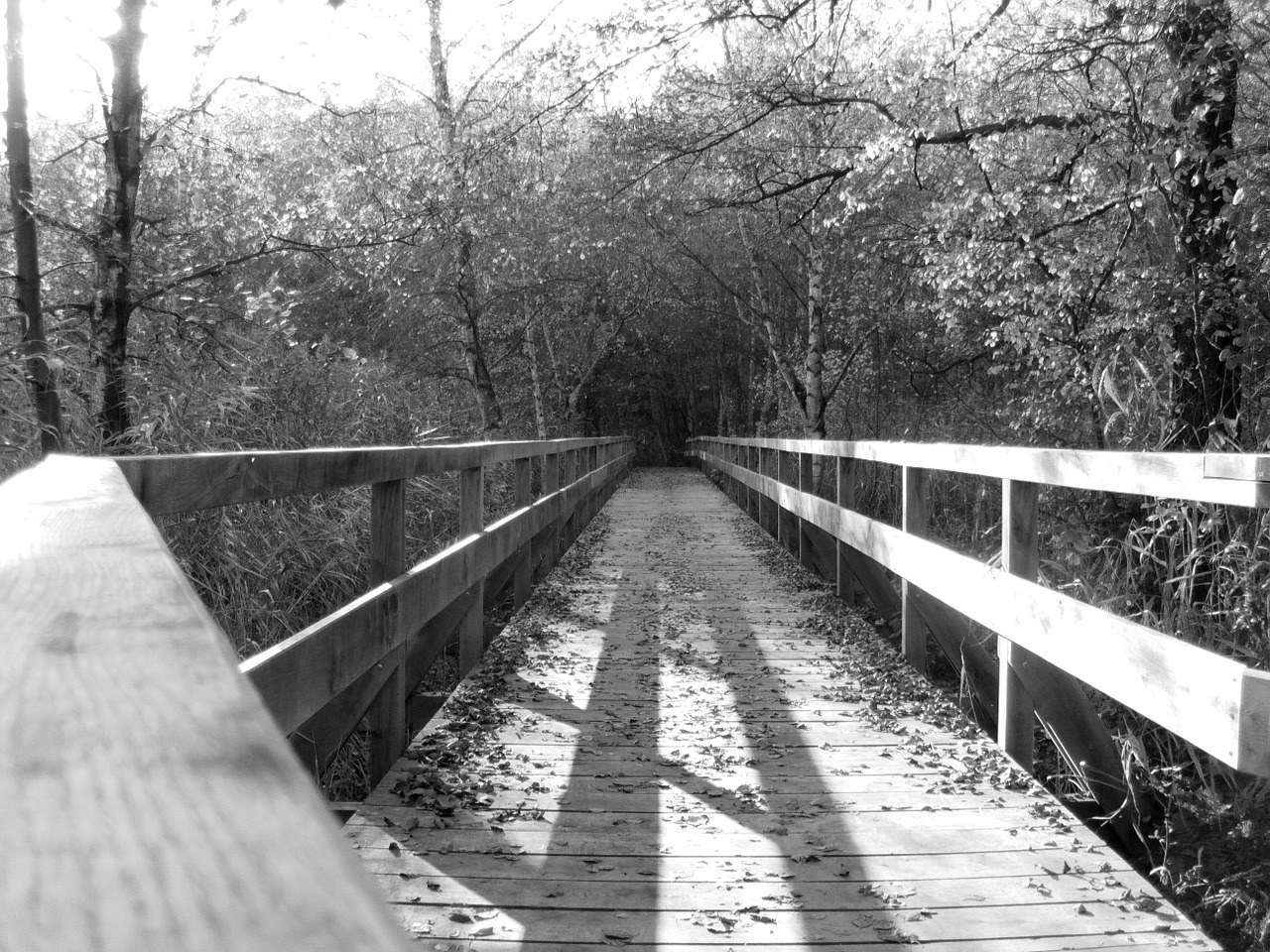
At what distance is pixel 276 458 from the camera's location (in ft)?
9.59

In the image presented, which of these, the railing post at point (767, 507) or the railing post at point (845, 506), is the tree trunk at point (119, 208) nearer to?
the railing post at point (845, 506)

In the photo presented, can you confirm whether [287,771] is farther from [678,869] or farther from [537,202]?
[537,202]

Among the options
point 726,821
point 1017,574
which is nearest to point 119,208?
point 726,821

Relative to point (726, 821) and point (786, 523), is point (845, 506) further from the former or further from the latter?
point (726, 821)

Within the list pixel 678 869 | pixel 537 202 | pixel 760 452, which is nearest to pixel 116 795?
pixel 678 869

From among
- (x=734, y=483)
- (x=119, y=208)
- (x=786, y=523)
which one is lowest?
(x=734, y=483)

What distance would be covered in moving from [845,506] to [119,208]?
460 centimetres

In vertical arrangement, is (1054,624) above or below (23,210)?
below

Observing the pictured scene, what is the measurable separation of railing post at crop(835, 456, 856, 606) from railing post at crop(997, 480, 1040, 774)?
9.93 ft

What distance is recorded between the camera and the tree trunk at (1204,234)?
5.55m

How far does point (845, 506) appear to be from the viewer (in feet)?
24.0

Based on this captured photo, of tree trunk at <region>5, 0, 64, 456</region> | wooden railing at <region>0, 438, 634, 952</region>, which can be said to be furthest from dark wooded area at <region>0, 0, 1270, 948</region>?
wooden railing at <region>0, 438, 634, 952</region>

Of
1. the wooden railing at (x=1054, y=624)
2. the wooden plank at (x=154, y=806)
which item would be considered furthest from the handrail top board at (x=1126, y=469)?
the wooden plank at (x=154, y=806)

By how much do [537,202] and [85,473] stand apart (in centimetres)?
1386
